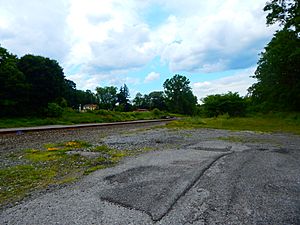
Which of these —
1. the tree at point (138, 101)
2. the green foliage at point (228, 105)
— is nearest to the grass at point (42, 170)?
the green foliage at point (228, 105)

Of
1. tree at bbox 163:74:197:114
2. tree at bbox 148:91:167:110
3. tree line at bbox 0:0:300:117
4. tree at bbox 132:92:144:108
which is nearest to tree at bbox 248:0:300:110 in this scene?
tree line at bbox 0:0:300:117

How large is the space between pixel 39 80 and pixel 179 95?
65027 millimetres

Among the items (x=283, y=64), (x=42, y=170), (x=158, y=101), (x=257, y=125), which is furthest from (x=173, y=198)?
(x=158, y=101)

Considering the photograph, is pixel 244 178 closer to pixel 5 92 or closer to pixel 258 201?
pixel 258 201

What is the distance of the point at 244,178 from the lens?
5.15m

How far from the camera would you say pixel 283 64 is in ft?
93.8

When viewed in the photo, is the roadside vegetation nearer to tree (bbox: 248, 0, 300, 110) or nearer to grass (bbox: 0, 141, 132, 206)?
grass (bbox: 0, 141, 132, 206)

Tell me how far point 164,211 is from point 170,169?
2.42 meters

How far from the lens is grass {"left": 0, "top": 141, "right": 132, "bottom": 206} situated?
15.9 feet

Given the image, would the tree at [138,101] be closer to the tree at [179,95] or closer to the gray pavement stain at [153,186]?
the tree at [179,95]

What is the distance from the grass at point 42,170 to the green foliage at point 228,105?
1621 inches

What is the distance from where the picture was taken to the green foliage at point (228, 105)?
4653cm

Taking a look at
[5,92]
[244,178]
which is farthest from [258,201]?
[5,92]

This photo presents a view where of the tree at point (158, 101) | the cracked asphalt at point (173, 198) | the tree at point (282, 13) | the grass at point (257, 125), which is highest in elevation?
the tree at point (282, 13)
